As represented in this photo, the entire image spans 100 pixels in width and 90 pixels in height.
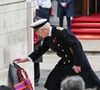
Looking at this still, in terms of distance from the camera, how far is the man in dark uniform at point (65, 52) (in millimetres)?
9297

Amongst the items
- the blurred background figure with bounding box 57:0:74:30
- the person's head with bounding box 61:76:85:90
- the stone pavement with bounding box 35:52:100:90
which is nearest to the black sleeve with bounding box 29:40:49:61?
the person's head with bounding box 61:76:85:90

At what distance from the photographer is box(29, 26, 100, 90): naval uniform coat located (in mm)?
9328

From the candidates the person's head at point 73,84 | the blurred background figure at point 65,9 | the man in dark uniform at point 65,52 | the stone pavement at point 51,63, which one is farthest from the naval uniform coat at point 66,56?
the blurred background figure at point 65,9

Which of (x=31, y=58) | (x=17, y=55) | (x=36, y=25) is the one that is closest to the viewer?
(x=36, y=25)

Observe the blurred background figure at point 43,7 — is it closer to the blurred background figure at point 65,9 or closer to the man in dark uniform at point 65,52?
the blurred background figure at point 65,9

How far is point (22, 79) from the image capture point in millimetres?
10258

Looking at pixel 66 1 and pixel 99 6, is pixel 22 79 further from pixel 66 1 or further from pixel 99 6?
pixel 99 6

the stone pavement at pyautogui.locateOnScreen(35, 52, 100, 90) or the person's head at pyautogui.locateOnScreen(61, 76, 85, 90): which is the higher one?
the person's head at pyautogui.locateOnScreen(61, 76, 85, 90)

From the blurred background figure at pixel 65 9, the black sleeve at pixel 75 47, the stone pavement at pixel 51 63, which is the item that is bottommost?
the stone pavement at pixel 51 63

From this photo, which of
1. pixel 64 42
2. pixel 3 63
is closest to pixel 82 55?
pixel 64 42

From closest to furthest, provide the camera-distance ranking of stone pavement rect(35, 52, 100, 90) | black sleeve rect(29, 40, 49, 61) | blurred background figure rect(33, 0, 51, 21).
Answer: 1. black sleeve rect(29, 40, 49, 61)
2. stone pavement rect(35, 52, 100, 90)
3. blurred background figure rect(33, 0, 51, 21)

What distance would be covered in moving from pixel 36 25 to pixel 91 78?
3.89ft

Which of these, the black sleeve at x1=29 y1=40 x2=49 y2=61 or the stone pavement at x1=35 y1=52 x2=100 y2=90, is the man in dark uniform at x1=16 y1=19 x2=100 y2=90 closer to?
the black sleeve at x1=29 y1=40 x2=49 y2=61

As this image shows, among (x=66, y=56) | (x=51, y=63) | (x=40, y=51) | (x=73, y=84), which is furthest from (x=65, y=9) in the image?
(x=73, y=84)
